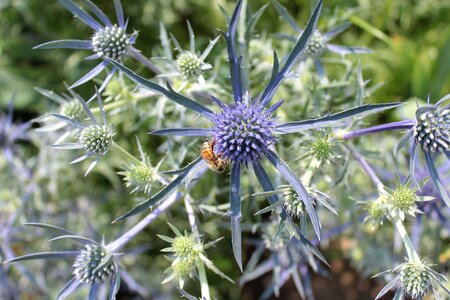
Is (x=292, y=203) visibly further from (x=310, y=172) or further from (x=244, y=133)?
(x=244, y=133)

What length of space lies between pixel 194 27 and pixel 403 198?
2.31 m

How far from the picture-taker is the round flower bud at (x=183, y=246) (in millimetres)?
1509

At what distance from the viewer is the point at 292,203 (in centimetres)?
141

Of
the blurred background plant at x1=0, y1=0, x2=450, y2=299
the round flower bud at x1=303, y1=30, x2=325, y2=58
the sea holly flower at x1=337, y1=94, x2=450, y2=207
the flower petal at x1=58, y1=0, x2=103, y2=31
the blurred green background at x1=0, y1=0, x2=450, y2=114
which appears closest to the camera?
the sea holly flower at x1=337, y1=94, x2=450, y2=207

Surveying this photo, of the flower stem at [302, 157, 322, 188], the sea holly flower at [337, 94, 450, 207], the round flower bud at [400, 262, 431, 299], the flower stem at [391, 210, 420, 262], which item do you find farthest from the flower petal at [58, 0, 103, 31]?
the round flower bud at [400, 262, 431, 299]

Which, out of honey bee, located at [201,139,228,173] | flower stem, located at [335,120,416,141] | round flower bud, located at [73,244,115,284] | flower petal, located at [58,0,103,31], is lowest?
round flower bud, located at [73,244,115,284]

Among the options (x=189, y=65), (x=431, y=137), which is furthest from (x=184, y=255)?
(x=431, y=137)

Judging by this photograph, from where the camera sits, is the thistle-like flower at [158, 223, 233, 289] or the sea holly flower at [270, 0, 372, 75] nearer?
the thistle-like flower at [158, 223, 233, 289]

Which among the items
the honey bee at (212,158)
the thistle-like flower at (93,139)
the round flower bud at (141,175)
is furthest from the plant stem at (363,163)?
the thistle-like flower at (93,139)

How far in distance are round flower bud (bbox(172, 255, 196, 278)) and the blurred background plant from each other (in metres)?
0.41

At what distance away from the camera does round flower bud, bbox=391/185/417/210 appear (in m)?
1.47

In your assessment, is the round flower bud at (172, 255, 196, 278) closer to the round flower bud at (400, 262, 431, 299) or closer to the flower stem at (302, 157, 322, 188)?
the flower stem at (302, 157, 322, 188)

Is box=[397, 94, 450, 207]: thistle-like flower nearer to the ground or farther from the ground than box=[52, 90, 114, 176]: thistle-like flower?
farther from the ground

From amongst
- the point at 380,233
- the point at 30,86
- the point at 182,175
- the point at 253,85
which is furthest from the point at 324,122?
the point at 30,86
